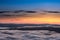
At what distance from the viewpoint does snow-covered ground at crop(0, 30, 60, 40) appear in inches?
30.9

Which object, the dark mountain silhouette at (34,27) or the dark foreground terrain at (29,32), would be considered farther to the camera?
the dark mountain silhouette at (34,27)

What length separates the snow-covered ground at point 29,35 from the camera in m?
0.79

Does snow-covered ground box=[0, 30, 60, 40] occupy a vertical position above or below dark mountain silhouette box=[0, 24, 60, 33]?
below

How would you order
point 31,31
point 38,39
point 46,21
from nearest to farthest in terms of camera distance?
point 38,39 → point 31,31 → point 46,21

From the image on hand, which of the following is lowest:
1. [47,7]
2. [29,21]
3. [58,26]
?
[58,26]

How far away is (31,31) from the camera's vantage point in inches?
34.8

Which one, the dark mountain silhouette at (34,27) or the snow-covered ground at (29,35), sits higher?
the dark mountain silhouette at (34,27)

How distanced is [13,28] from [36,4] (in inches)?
12.4

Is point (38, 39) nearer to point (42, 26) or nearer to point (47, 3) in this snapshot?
point (42, 26)

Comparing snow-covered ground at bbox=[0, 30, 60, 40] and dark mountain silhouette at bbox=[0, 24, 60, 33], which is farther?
dark mountain silhouette at bbox=[0, 24, 60, 33]

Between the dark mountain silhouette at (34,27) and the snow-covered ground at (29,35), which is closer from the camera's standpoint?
the snow-covered ground at (29,35)

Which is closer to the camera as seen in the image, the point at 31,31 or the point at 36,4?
the point at 31,31

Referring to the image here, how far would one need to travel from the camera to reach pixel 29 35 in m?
0.82

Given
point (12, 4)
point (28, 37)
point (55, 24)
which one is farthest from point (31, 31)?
point (12, 4)
